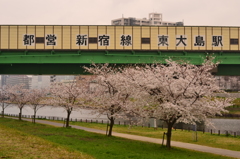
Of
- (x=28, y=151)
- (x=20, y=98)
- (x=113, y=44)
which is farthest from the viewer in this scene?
(x=20, y=98)

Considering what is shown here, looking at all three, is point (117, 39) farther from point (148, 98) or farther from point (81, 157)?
point (81, 157)

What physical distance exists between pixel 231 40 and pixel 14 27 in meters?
31.2

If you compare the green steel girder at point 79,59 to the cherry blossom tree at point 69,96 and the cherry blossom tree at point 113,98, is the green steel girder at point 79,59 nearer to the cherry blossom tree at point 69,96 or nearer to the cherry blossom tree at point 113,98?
the cherry blossom tree at point 69,96

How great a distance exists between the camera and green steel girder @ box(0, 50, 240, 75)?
42.5 m

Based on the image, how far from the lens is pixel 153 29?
45.4m

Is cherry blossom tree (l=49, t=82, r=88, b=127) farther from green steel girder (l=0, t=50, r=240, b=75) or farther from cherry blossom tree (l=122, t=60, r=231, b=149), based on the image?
cherry blossom tree (l=122, t=60, r=231, b=149)

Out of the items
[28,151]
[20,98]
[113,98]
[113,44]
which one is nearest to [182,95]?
[113,98]

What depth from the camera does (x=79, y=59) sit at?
43406mm

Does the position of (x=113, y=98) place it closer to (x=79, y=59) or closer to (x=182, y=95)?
(x=182, y=95)

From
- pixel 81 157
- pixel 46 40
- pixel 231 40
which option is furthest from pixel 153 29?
pixel 81 157

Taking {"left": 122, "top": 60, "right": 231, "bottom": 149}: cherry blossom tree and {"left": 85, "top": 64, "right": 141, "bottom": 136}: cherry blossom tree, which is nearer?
{"left": 122, "top": 60, "right": 231, "bottom": 149}: cherry blossom tree

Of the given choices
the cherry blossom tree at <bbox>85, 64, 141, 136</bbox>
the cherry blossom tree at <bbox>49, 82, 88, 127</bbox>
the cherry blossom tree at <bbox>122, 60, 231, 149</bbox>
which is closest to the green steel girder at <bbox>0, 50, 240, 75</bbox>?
the cherry blossom tree at <bbox>49, 82, 88, 127</bbox>

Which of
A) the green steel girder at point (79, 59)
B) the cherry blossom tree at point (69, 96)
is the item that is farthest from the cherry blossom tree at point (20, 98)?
the cherry blossom tree at point (69, 96)

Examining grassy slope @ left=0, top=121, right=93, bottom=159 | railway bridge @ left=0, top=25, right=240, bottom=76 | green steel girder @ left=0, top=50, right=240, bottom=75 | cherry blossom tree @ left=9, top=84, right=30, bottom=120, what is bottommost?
grassy slope @ left=0, top=121, right=93, bottom=159
